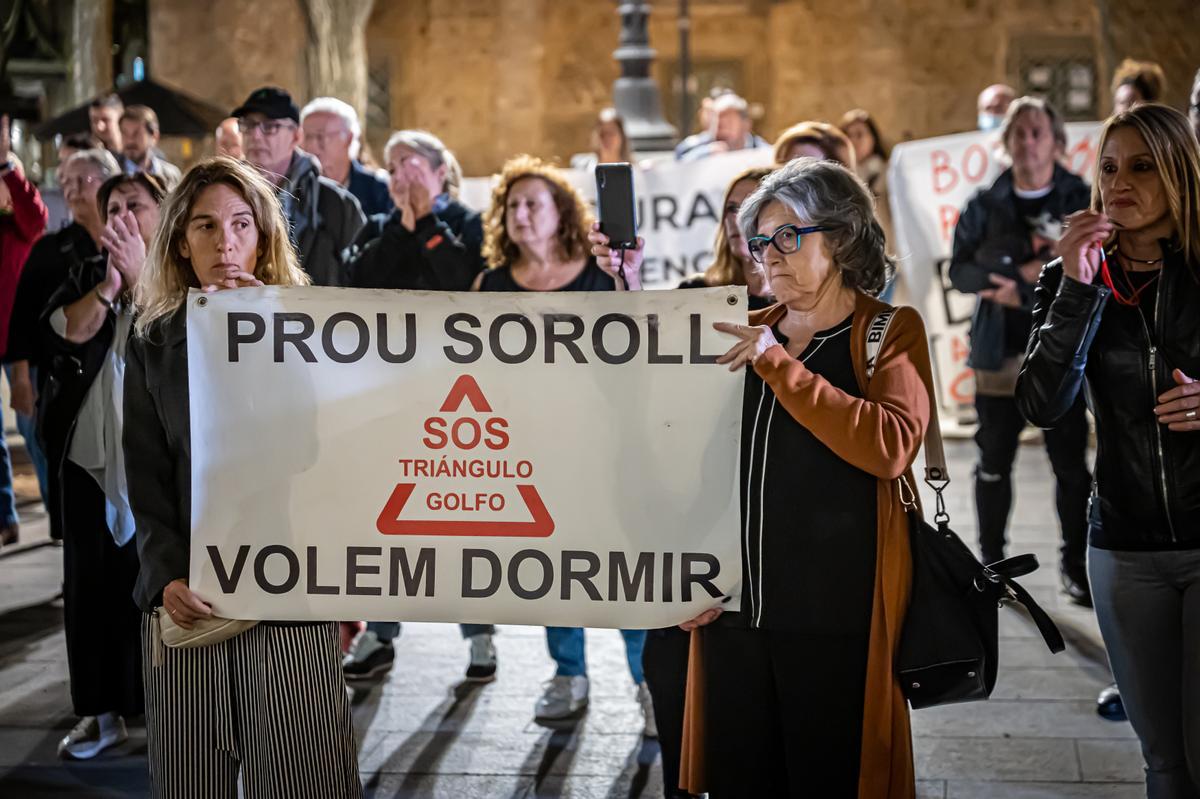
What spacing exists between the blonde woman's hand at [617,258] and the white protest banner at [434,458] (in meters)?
0.89

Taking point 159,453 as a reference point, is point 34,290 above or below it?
above

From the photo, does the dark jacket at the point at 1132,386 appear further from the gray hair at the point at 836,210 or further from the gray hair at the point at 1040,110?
the gray hair at the point at 1040,110

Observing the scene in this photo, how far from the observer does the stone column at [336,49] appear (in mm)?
18547

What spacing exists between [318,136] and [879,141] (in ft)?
12.4

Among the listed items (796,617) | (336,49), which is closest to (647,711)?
(796,617)

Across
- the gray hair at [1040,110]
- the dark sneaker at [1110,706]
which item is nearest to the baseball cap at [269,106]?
the gray hair at [1040,110]

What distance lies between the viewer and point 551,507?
11.1 ft

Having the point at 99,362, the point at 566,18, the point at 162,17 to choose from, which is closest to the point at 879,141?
the point at 99,362

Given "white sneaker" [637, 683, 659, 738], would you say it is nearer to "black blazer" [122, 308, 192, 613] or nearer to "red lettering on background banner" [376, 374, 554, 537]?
"red lettering on background banner" [376, 374, 554, 537]

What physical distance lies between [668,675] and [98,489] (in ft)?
6.94

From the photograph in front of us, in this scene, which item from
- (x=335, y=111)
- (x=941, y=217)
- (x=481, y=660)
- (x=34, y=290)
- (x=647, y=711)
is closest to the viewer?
(x=647, y=711)

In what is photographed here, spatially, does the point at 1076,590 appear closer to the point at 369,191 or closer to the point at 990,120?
the point at 369,191

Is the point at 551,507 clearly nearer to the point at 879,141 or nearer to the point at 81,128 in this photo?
Answer: the point at 879,141

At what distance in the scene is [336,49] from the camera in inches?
746
